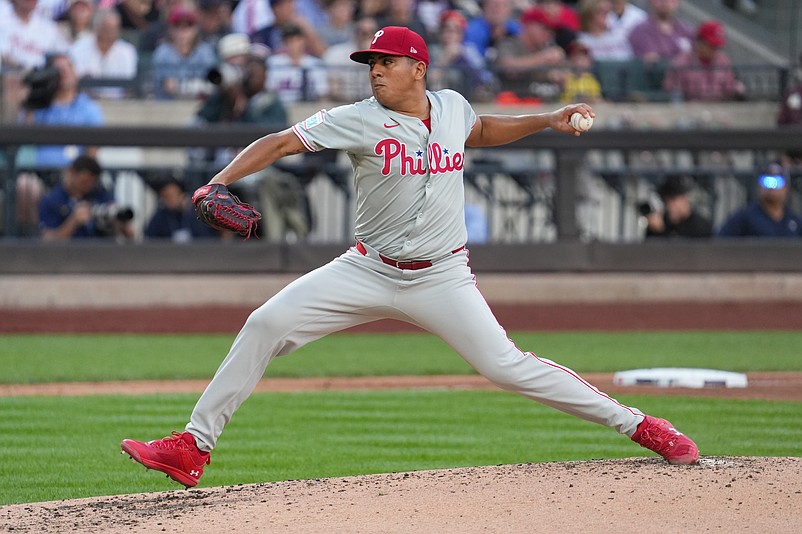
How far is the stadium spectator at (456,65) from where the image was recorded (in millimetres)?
13859

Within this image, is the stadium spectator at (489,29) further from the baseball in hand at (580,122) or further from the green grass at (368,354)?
the baseball in hand at (580,122)

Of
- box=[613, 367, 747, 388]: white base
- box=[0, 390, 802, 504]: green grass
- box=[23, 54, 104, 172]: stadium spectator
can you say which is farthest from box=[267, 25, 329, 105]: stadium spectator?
box=[613, 367, 747, 388]: white base

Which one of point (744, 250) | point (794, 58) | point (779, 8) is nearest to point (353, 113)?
point (744, 250)

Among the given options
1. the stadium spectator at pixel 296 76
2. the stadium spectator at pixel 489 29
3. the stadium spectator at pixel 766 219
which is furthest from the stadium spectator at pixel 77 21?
the stadium spectator at pixel 766 219

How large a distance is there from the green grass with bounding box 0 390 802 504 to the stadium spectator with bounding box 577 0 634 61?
316 inches

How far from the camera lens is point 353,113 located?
5.02 m

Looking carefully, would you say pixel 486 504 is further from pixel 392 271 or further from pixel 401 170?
pixel 401 170

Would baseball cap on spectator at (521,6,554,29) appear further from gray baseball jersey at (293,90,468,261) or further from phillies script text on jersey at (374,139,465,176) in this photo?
phillies script text on jersey at (374,139,465,176)

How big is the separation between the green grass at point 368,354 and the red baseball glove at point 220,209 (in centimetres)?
437

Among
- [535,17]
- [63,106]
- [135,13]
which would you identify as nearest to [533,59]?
[535,17]

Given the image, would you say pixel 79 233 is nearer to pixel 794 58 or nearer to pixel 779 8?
pixel 794 58

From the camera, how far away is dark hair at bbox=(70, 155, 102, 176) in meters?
11.3

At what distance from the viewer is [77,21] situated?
14.1 meters

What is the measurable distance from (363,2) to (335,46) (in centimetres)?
96
